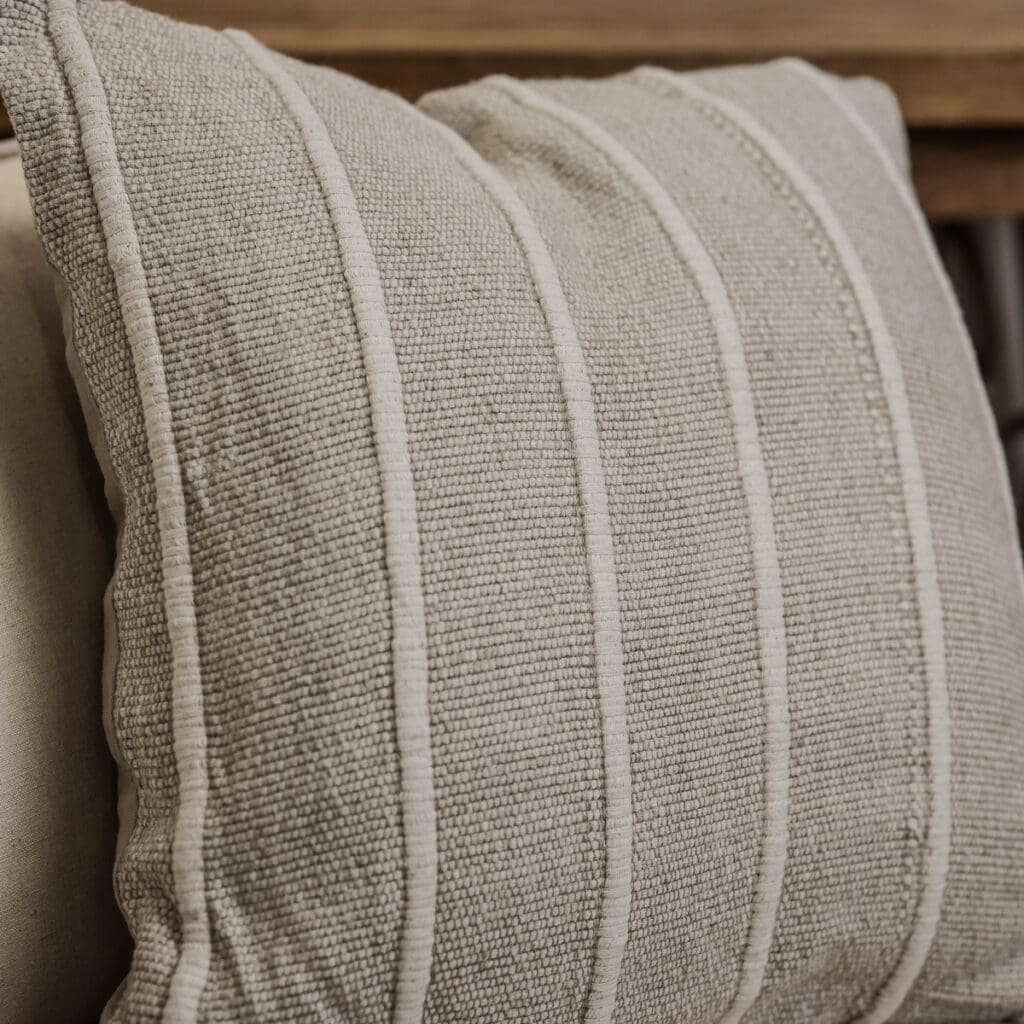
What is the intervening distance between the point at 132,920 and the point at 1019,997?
0.42 m

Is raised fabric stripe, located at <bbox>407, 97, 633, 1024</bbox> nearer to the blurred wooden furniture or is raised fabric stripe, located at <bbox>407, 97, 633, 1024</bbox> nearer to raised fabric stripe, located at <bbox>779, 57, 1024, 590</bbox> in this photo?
raised fabric stripe, located at <bbox>779, 57, 1024, 590</bbox>

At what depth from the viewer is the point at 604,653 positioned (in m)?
0.43

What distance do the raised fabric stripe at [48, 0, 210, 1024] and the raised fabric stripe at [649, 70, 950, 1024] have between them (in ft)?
1.03

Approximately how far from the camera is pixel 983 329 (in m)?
0.89

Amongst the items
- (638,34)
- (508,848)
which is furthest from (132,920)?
(638,34)

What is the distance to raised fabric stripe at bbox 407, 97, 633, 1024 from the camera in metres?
0.43

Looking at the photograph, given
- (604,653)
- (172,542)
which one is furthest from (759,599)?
(172,542)

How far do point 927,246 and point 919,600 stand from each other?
0.73 ft

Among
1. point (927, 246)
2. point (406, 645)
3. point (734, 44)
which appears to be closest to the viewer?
point (406, 645)

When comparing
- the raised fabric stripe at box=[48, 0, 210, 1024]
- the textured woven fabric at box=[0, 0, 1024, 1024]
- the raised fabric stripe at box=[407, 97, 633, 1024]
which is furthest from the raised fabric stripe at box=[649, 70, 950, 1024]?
the raised fabric stripe at box=[48, 0, 210, 1024]

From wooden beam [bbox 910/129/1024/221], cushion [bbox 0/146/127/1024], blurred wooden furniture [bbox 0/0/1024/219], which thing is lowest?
cushion [bbox 0/146/127/1024]

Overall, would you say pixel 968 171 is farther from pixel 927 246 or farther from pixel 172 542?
pixel 172 542

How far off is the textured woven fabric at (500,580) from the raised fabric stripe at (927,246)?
6 cm

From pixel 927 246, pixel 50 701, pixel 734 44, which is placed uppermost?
pixel 734 44
